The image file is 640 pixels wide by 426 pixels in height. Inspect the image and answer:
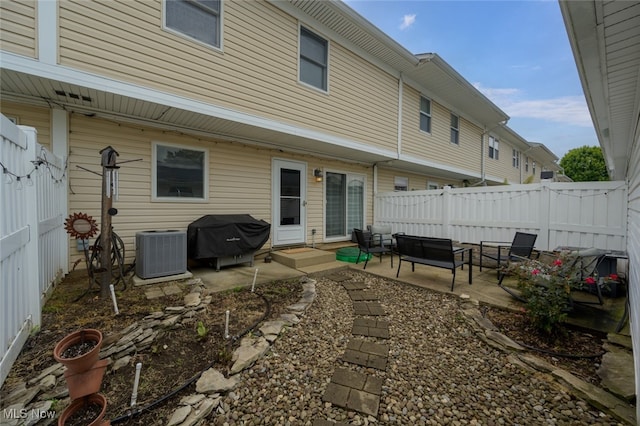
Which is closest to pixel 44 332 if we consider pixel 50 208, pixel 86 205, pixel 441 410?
pixel 50 208

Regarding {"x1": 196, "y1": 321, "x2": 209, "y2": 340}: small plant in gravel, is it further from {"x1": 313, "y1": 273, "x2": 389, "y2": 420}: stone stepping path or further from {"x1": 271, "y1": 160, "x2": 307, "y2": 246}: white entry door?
{"x1": 271, "y1": 160, "x2": 307, "y2": 246}: white entry door

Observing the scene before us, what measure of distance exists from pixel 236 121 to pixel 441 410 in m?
5.18

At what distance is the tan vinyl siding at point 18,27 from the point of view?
10.4ft

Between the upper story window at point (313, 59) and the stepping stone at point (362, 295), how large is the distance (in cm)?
499

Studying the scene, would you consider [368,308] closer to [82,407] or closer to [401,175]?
[82,407]

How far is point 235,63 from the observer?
500cm

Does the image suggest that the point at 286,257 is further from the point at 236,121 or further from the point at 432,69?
the point at 432,69

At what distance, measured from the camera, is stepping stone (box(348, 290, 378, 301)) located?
409 centimetres

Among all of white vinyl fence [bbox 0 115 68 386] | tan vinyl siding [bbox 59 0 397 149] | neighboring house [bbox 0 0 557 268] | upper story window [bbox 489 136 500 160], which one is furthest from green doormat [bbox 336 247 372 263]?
upper story window [bbox 489 136 500 160]

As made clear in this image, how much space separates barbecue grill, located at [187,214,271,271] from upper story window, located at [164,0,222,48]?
3365mm

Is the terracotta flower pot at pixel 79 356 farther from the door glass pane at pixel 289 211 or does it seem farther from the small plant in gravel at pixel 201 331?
the door glass pane at pixel 289 211

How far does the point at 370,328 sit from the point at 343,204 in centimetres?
555

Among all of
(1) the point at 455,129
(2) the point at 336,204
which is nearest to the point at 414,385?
(2) the point at 336,204

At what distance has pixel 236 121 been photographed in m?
5.00
